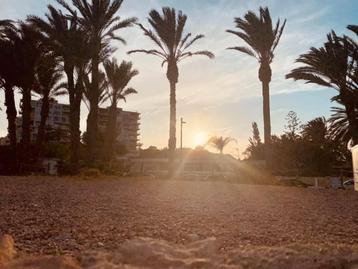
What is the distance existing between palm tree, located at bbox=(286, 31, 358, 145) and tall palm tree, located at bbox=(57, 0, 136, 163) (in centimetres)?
1095

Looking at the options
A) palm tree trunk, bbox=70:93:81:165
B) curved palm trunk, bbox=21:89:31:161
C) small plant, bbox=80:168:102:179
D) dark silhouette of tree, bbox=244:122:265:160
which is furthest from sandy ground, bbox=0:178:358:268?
dark silhouette of tree, bbox=244:122:265:160

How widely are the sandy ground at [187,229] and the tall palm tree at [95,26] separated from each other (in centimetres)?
1605

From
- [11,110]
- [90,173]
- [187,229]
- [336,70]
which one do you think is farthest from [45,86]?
[187,229]

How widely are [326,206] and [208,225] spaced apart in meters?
4.66

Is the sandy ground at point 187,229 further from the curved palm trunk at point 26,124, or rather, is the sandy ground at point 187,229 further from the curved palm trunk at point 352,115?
the curved palm trunk at point 26,124

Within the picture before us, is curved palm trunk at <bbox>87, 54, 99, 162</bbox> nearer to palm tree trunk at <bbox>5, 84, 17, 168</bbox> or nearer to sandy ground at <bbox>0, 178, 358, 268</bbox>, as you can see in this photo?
palm tree trunk at <bbox>5, 84, 17, 168</bbox>

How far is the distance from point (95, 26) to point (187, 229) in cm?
2175

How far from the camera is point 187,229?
689 centimetres

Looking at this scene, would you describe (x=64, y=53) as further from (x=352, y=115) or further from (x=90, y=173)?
(x=352, y=115)

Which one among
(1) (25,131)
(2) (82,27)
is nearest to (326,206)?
(2) (82,27)

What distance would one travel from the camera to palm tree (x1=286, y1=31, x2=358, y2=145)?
86.1 feet

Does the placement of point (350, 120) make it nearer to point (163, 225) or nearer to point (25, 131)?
point (25, 131)

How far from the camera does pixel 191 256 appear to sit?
518 centimetres

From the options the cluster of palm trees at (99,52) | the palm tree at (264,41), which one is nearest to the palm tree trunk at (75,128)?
the cluster of palm trees at (99,52)
